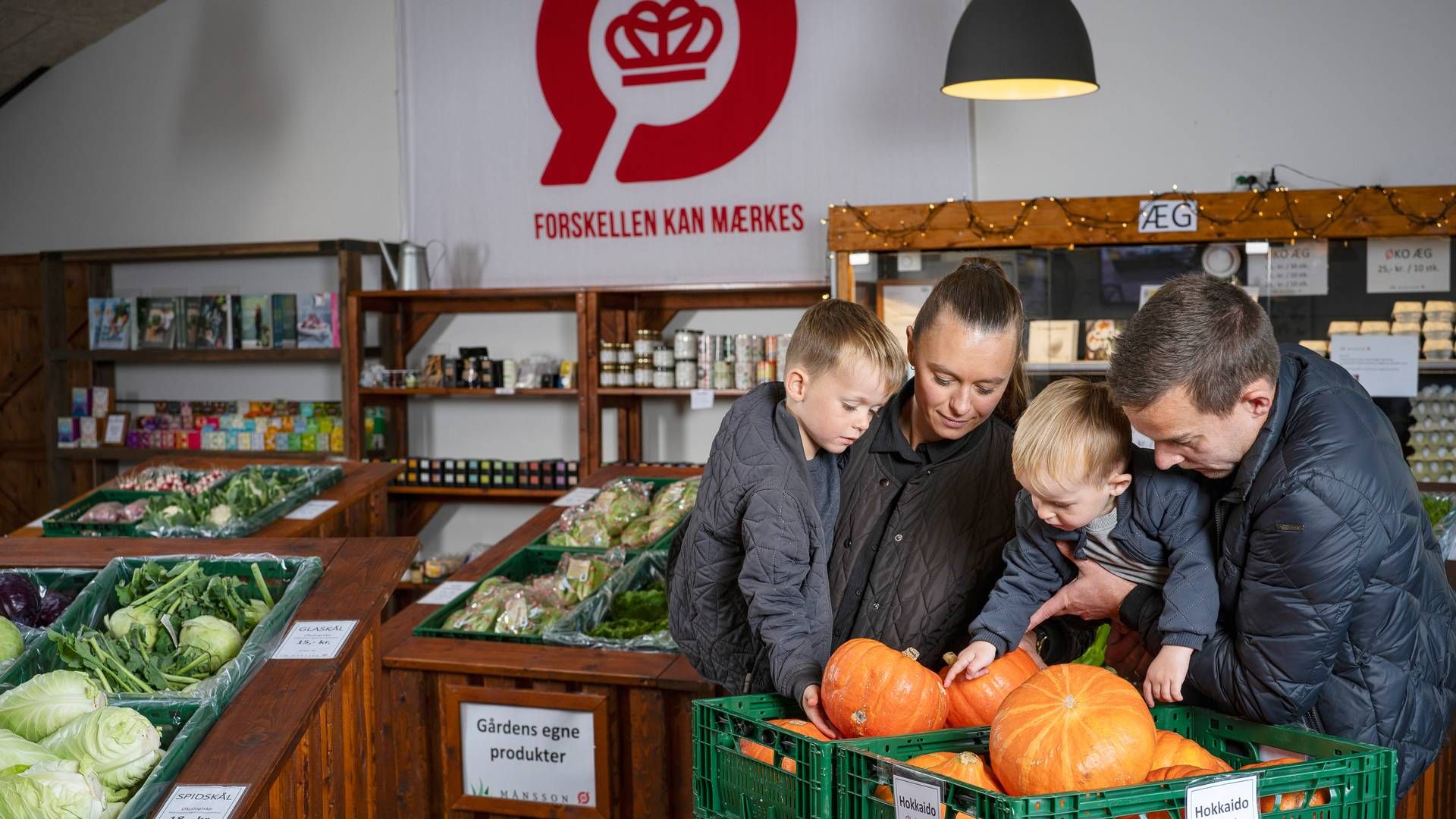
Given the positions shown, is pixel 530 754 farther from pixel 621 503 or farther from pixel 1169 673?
pixel 1169 673

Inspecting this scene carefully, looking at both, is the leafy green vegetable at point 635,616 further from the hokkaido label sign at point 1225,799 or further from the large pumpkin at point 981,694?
the hokkaido label sign at point 1225,799

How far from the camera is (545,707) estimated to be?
3158mm

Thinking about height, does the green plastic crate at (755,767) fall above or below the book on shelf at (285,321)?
below

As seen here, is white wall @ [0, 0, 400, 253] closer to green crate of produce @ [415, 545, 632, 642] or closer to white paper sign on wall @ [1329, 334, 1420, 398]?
green crate of produce @ [415, 545, 632, 642]

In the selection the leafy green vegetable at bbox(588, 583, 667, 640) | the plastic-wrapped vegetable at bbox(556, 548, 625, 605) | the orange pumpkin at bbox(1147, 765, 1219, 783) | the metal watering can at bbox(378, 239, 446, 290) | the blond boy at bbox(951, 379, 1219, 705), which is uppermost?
the metal watering can at bbox(378, 239, 446, 290)

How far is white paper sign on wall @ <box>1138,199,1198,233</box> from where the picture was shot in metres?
4.74

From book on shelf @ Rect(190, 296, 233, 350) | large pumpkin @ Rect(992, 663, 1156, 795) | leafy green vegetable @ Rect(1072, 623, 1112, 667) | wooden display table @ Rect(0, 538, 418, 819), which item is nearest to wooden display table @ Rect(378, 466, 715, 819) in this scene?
wooden display table @ Rect(0, 538, 418, 819)

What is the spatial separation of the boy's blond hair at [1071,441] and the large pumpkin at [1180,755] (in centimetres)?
37

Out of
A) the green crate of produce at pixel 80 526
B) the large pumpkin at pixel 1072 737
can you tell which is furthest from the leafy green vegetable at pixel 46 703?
the green crate of produce at pixel 80 526

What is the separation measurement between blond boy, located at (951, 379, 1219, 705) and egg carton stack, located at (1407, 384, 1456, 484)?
3.44 m

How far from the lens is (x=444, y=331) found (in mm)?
6844

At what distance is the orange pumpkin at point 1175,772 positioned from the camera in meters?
1.46

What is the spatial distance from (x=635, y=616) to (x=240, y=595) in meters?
1.22

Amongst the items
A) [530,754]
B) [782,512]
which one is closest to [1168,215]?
[530,754]
